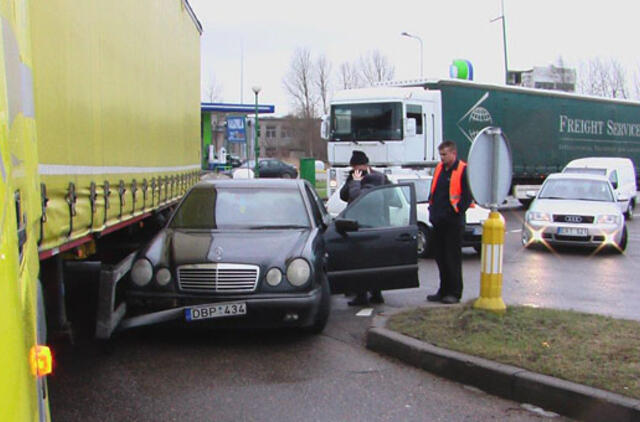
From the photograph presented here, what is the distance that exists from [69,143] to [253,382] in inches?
88.8

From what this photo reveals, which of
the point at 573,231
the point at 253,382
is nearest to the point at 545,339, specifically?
the point at 253,382

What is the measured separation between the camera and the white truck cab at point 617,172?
21050 mm

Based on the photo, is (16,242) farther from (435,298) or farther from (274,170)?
(274,170)

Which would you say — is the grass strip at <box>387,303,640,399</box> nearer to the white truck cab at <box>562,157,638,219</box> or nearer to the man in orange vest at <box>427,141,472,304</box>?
the man in orange vest at <box>427,141,472,304</box>

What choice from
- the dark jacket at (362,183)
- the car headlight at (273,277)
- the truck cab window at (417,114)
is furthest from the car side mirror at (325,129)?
the car headlight at (273,277)

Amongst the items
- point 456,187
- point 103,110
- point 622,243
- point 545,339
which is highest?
point 103,110

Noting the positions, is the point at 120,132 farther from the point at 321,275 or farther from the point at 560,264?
the point at 560,264

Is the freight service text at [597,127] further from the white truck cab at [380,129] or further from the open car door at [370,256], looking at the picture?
the open car door at [370,256]

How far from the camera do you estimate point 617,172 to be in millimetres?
21438

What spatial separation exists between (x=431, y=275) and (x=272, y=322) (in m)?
5.14

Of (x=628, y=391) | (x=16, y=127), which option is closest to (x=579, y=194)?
(x=628, y=391)

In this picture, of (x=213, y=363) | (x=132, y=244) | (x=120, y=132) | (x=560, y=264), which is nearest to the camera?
(x=213, y=363)

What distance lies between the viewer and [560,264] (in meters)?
12.3

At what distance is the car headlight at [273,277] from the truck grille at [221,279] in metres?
0.11
